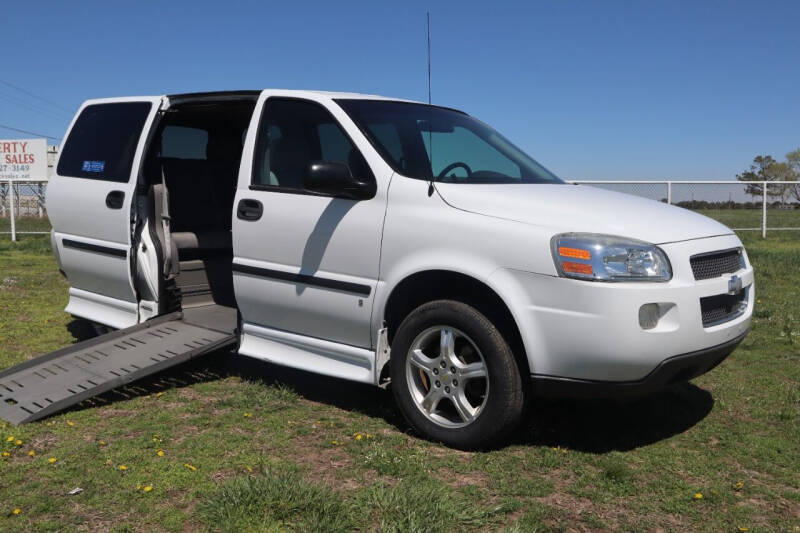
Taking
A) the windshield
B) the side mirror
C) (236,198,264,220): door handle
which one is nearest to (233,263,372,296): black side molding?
(236,198,264,220): door handle

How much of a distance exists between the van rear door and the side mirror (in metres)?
2.02

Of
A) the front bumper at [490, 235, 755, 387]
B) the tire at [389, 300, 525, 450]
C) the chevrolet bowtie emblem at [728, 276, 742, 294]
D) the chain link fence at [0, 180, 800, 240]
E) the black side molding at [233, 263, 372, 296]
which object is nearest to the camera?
the front bumper at [490, 235, 755, 387]

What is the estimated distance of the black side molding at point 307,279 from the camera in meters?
4.27

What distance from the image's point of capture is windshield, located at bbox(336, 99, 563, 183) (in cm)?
436

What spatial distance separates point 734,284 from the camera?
3967 mm

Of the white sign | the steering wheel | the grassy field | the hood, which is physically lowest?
the grassy field

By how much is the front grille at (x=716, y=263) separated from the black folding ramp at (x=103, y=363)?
301 centimetres

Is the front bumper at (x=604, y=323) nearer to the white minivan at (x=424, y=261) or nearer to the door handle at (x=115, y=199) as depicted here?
the white minivan at (x=424, y=261)

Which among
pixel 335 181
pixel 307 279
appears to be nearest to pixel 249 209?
pixel 307 279

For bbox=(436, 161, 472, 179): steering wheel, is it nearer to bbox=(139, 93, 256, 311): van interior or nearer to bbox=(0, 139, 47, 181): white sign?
bbox=(139, 93, 256, 311): van interior

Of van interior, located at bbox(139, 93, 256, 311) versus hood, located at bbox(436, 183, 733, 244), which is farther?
van interior, located at bbox(139, 93, 256, 311)

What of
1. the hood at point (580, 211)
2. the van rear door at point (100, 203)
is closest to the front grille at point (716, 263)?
the hood at point (580, 211)

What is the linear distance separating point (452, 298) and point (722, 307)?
143 cm

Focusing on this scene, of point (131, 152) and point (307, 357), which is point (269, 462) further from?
point (131, 152)
